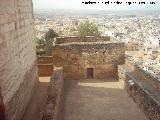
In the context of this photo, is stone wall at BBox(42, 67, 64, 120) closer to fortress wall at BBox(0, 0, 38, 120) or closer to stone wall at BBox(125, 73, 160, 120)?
fortress wall at BBox(0, 0, 38, 120)

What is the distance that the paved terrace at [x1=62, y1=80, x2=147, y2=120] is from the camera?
1142 centimetres

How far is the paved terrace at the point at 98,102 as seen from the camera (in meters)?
11.4

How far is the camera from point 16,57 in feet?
34.6

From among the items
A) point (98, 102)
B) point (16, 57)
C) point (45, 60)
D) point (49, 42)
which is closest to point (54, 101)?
point (16, 57)

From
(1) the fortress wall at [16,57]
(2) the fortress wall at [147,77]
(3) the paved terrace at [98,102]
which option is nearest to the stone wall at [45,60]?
(3) the paved terrace at [98,102]

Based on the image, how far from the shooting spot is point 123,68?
14.9m

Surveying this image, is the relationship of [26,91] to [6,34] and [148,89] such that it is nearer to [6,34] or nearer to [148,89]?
[6,34]

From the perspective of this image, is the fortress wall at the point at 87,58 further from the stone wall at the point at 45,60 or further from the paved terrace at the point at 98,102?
the stone wall at the point at 45,60

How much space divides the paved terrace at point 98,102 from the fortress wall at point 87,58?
645mm

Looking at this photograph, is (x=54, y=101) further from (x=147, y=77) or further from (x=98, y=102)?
(x=147, y=77)

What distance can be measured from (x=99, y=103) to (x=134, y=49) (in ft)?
154

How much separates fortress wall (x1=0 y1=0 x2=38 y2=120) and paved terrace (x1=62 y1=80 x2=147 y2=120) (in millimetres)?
1976

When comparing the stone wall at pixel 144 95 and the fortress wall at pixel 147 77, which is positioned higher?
the fortress wall at pixel 147 77

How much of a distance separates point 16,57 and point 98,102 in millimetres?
4538
